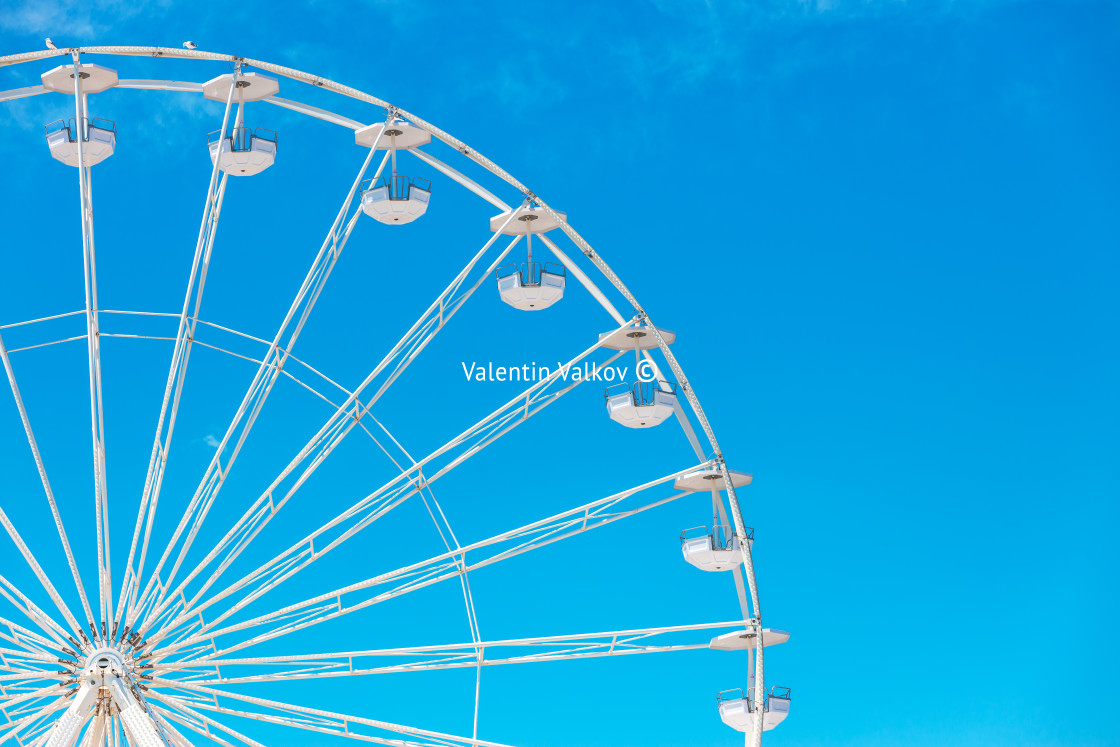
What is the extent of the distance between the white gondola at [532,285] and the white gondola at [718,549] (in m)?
4.68

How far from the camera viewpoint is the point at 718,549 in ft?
86.3

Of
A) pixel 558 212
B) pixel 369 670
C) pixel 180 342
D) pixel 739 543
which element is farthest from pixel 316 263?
pixel 739 543

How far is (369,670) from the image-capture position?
2345 cm

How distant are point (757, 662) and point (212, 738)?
30.2ft

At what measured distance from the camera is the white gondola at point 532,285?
26266 millimetres

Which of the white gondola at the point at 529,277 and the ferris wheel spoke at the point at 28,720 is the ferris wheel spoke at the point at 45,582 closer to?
the ferris wheel spoke at the point at 28,720

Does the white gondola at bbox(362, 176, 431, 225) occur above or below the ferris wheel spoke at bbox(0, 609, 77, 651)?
above

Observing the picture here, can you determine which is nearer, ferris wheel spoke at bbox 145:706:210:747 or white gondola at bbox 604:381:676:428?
ferris wheel spoke at bbox 145:706:210:747

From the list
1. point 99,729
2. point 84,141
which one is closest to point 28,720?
point 99,729

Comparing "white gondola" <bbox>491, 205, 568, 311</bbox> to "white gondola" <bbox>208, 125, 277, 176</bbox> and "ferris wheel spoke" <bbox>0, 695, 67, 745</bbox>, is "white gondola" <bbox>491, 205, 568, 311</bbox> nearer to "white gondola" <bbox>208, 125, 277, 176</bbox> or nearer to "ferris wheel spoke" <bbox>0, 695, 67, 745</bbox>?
"white gondola" <bbox>208, 125, 277, 176</bbox>

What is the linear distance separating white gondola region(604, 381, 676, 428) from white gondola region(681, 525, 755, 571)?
205 centimetres

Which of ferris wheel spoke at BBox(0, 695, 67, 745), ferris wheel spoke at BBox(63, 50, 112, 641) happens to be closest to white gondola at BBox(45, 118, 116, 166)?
ferris wheel spoke at BBox(63, 50, 112, 641)

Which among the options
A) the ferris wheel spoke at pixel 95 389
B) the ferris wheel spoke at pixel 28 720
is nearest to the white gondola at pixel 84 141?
the ferris wheel spoke at pixel 95 389

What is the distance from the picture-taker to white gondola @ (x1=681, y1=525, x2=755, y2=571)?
2630 centimetres
